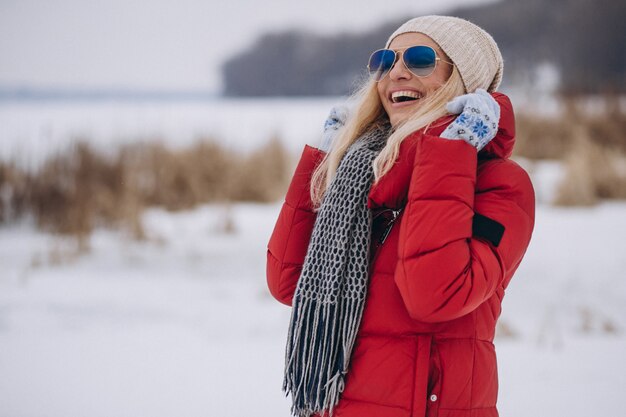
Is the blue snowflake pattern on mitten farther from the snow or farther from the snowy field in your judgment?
the snow

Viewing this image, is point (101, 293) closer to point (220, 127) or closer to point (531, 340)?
point (531, 340)

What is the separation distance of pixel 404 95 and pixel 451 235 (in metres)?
0.44

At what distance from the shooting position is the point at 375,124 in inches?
60.5

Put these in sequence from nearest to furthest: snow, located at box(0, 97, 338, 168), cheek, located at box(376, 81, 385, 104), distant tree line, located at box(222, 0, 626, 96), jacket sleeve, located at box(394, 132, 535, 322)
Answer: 1. jacket sleeve, located at box(394, 132, 535, 322)
2. cheek, located at box(376, 81, 385, 104)
3. snow, located at box(0, 97, 338, 168)
4. distant tree line, located at box(222, 0, 626, 96)

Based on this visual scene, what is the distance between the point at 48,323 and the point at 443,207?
12.0ft

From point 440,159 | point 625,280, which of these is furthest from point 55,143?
point 440,159

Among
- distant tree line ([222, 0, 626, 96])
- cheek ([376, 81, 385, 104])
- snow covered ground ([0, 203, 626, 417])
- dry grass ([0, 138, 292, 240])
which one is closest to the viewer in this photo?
cheek ([376, 81, 385, 104])

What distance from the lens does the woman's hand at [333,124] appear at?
156 centimetres

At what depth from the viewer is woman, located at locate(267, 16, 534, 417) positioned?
117 centimetres

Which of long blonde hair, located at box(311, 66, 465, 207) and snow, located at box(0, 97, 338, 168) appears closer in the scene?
long blonde hair, located at box(311, 66, 465, 207)

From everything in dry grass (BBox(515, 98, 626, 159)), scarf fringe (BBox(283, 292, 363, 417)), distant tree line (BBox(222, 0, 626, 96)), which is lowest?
scarf fringe (BBox(283, 292, 363, 417))

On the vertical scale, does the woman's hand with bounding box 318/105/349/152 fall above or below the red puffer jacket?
above

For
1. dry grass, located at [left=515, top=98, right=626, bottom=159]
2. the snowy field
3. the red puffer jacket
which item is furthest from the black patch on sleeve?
dry grass, located at [left=515, top=98, right=626, bottom=159]

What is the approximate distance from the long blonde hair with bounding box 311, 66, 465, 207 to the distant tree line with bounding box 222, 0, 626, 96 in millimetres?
15565
